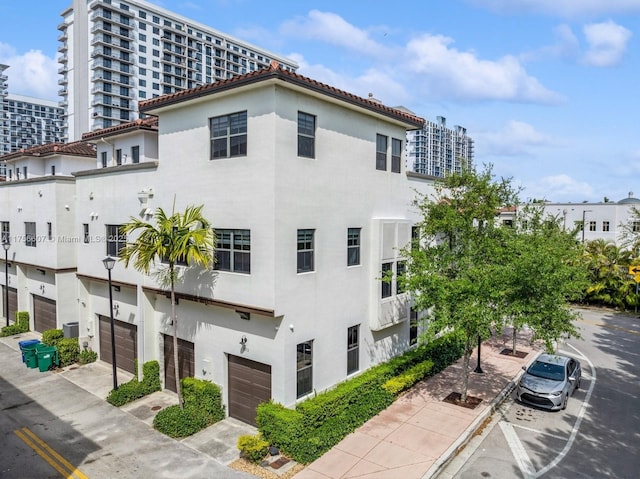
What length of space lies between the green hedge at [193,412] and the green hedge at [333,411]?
7.49ft

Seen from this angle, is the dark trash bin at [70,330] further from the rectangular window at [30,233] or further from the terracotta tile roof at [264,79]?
the terracotta tile roof at [264,79]

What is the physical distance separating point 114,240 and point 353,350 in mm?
10793

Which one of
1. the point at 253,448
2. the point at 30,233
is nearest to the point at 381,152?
the point at 253,448

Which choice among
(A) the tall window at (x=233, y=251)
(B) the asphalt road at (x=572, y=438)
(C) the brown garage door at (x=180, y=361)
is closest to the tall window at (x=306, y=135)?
(A) the tall window at (x=233, y=251)

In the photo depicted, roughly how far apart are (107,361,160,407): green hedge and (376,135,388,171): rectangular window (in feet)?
37.3

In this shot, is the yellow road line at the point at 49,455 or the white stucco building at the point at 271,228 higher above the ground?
the white stucco building at the point at 271,228

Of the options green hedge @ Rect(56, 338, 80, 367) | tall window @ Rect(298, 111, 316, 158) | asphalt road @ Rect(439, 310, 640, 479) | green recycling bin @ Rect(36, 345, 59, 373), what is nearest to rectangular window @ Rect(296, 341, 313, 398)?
asphalt road @ Rect(439, 310, 640, 479)

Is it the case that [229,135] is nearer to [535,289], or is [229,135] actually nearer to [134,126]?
[134,126]

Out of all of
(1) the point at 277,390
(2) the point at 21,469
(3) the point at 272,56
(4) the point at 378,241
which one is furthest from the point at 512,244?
(3) the point at 272,56

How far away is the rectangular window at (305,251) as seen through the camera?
44.3ft

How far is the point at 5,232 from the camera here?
87.2 feet

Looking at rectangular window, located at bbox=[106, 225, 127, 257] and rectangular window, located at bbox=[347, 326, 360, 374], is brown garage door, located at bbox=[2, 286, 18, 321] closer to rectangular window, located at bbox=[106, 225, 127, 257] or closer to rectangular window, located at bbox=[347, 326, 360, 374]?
rectangular window, located at bbox=[106, 225, 127, 257]

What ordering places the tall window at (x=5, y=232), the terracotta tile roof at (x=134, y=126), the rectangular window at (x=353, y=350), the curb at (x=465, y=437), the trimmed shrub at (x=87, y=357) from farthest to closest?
the tall window at (x=5, y=232), the trimmed shrub at (x=87, y=357), the terracotta tile roof at (x=134, y=126), the rectangular window at (x=353, y=350), the curb at (x=465, y=437)

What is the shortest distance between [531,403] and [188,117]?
1543 centimetres
